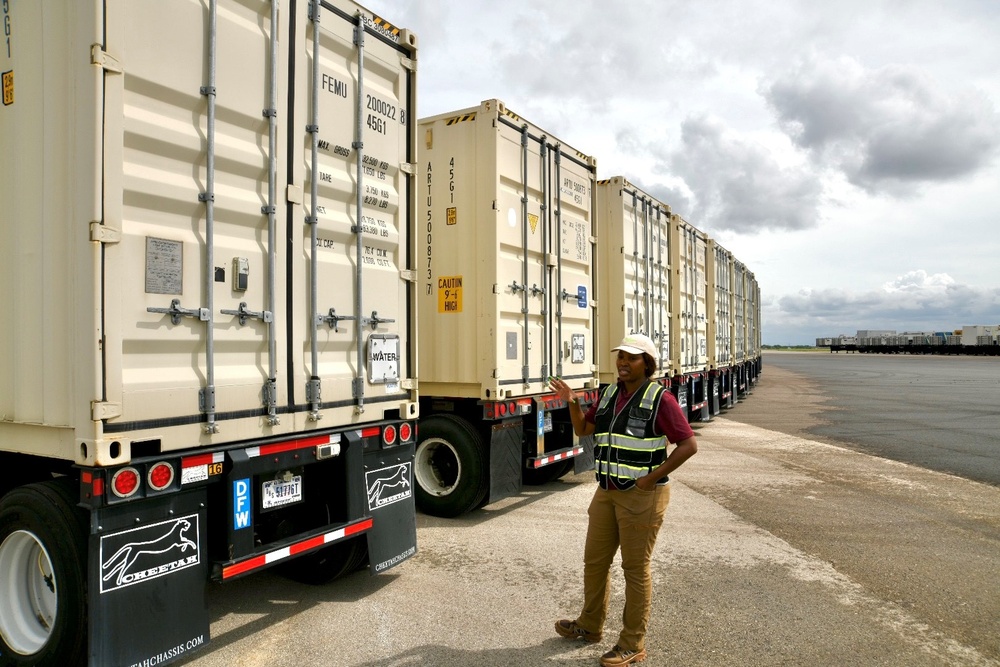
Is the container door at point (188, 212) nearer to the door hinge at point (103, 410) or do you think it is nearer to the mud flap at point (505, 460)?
the door hinge at point (103, 410)

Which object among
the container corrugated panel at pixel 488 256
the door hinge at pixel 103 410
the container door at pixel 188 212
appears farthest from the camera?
the container corrugated panel at pixel 488 256

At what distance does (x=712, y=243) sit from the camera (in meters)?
16.0

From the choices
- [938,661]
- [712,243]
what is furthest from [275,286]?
[712,243]

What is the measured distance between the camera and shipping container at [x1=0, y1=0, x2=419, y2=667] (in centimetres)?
317

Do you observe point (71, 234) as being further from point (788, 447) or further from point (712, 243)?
point (712, 243)

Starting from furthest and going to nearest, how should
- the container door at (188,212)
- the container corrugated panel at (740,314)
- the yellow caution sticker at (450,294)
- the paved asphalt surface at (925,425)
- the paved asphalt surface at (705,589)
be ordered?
the container corrugated panel at (740,314), the paved asphalt surface at (925,425), the yellow caution sticker at (450,294), the paved asphalt surface at (705,589), the container door at (188,212)

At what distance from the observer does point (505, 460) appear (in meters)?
6.75

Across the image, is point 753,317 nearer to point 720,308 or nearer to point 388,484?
point 720,308

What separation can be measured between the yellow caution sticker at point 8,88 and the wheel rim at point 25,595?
2117 millimetres

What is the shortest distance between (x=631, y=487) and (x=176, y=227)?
263cm

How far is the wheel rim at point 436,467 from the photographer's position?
677cm

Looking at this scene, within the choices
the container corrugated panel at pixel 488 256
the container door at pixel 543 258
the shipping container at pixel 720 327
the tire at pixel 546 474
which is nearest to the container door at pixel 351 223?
the container corrugated panel at pixel 488 256

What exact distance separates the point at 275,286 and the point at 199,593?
64.4 inches

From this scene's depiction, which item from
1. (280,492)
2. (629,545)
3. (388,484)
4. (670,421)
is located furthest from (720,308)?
(280,492)
